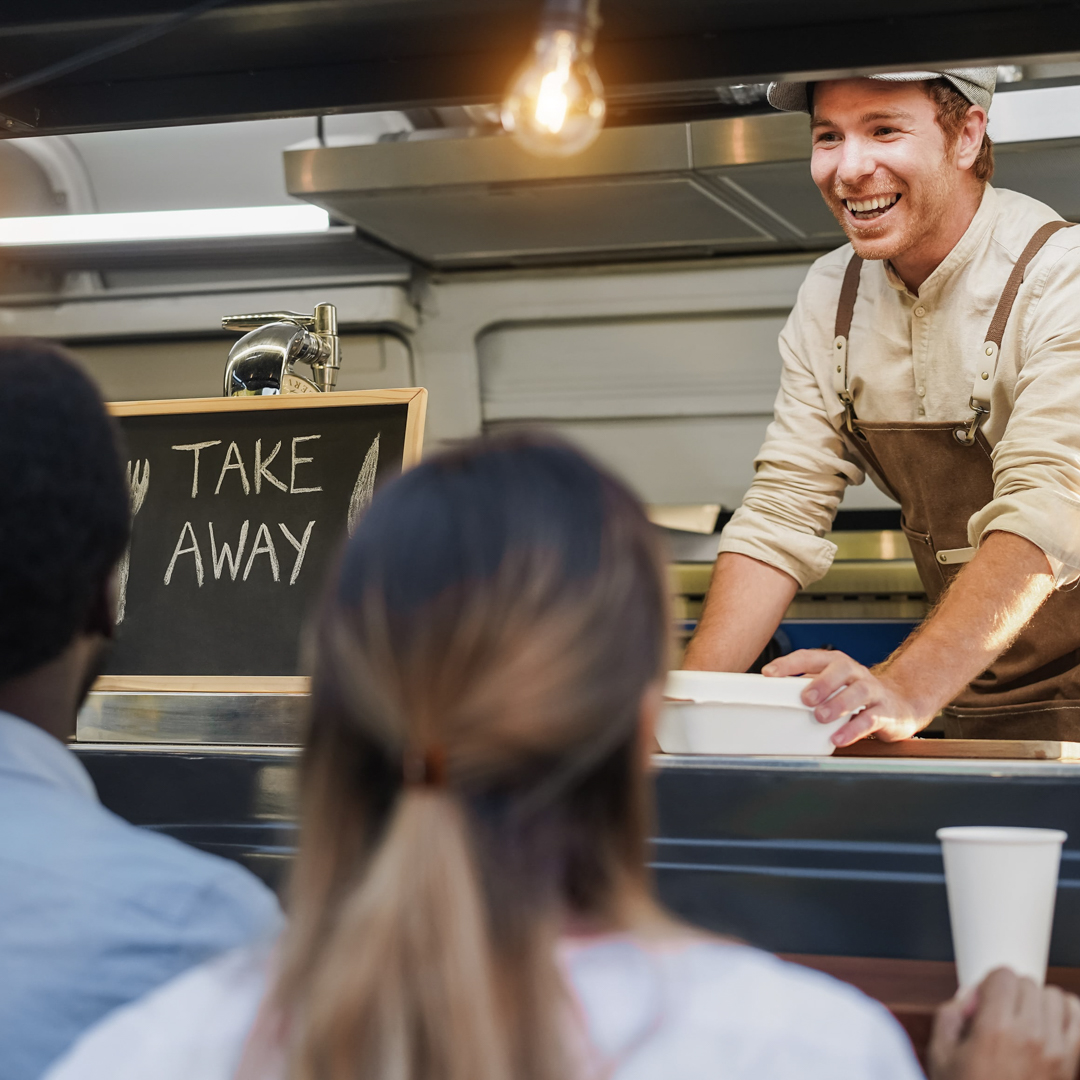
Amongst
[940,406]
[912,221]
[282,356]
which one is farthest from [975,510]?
[282,356]

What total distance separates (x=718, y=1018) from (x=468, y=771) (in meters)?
0.15

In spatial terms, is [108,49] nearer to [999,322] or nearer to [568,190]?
[999,322]

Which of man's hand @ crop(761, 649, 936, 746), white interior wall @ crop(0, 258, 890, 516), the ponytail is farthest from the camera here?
white interior wall @ crop(0, 258, 890, 516)

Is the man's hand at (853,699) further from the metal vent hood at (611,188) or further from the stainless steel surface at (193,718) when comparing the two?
the metal vent hood at (611,188)

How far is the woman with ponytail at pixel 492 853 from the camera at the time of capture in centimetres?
54

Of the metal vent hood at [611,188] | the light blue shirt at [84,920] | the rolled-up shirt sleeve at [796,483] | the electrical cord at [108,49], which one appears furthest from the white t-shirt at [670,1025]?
the metal vent hood at [611,188]

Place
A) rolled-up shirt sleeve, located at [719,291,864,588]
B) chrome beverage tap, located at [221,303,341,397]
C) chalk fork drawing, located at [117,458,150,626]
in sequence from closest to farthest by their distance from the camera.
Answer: chalk fork drawing, located at [117,458,150,626] → chrome beverage tap, located at [221,303,341,397] → rolled-up shirt sleeve, located at [719,291,864,588]

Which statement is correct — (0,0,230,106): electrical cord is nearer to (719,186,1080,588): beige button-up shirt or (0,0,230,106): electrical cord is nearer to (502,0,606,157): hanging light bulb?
(502,0,606,157): hanging light bulb

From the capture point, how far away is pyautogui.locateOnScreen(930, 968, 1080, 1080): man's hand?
73 cm

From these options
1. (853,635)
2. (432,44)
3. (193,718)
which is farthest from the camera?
(853,635)

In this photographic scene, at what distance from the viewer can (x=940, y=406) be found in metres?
1.88

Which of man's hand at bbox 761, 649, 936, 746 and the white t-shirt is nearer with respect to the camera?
the white t-shirt

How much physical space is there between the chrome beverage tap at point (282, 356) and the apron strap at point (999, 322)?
0.91 meters

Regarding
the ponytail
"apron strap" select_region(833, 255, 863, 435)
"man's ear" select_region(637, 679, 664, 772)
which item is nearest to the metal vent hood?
"apron strap" select_region(833, 255, 863, 435)
